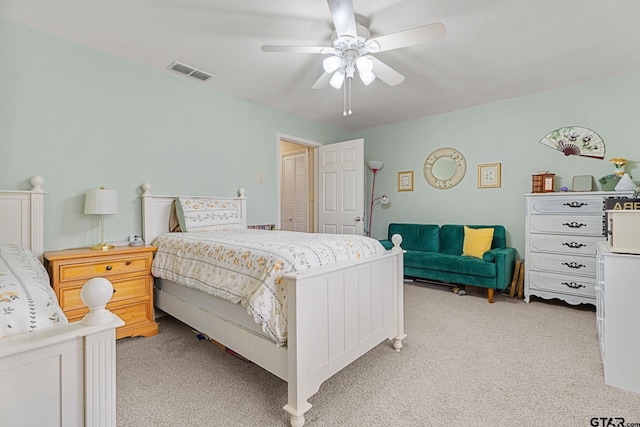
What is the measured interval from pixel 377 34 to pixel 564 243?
2840 millimetres

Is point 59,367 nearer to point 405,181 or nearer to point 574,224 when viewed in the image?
point 574,224

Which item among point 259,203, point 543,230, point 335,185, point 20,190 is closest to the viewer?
point 20,190

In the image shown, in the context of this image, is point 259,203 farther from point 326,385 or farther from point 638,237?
point 638,237

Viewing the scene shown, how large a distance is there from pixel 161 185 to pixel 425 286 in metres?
3.44

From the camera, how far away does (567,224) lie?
317cm

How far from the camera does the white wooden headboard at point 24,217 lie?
213 cm

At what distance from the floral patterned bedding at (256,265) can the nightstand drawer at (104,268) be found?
0.67ft

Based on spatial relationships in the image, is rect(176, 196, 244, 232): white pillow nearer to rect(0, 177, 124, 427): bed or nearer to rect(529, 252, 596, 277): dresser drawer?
rect(0, 177, 124, 427): bed

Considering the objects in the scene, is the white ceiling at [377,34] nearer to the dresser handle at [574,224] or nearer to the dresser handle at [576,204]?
the dresser handle at [576,204]

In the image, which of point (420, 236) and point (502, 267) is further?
point (420, 236)

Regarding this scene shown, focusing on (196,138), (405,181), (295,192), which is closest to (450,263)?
(405,181)

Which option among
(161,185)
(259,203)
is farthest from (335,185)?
(161,185)

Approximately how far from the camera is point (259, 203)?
3.91 metres

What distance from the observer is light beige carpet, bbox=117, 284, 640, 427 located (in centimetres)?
156
